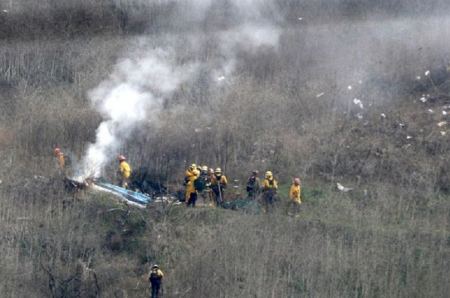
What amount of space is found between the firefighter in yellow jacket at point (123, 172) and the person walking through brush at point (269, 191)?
3.54m

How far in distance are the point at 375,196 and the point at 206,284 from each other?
547cm

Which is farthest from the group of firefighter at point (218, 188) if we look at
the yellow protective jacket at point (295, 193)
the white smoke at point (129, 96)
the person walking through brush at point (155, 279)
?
the person walking through brush at point (155, 279)

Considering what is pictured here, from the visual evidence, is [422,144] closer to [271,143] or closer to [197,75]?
[271,143]

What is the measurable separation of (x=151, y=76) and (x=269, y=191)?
20.9ft

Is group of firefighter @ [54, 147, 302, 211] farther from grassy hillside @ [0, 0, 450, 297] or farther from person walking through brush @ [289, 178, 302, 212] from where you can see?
grassy hillside @ [0, 0, 450, 297]

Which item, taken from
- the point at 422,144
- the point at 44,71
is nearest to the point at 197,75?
the point at 44,71

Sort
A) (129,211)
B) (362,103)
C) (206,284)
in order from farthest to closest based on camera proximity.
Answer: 1. (362,103)
2. (129,211)
3. (206,284)

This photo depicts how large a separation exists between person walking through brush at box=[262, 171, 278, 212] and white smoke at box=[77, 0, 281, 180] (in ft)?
14.4

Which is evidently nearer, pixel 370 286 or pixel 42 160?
pixel 370 286

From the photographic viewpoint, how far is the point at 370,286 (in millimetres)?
20234

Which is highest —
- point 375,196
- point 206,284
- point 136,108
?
point 136,108

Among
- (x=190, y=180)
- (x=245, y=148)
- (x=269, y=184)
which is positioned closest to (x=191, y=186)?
(x=190, y=180)

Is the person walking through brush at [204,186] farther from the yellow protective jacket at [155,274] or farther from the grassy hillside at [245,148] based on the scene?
the yellow protective jacket at [155,274]

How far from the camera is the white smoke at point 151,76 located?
83.3 ft
